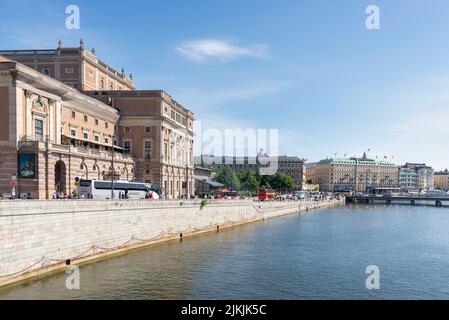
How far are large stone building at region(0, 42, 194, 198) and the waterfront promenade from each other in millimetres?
11588

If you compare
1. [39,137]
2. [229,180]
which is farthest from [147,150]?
[229,180]

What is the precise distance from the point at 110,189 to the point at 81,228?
15622 millimetres

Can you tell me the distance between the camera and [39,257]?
29.6 meters

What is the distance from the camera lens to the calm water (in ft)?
91.4

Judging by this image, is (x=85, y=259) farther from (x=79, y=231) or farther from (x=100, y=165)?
(x=100, y=165)


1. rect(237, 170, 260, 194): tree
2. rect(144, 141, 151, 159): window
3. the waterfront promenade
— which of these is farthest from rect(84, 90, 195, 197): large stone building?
rect(237, 170, 260, 194): tree

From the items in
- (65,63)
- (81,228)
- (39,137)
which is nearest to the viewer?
(81,228)

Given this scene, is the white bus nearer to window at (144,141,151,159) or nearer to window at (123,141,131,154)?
window at (144,141,151,159)

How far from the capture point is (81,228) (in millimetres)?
34875

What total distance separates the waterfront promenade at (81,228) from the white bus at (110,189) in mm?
6623

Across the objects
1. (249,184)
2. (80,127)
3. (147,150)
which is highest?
(80,127)

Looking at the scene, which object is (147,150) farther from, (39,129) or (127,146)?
(39,129)
